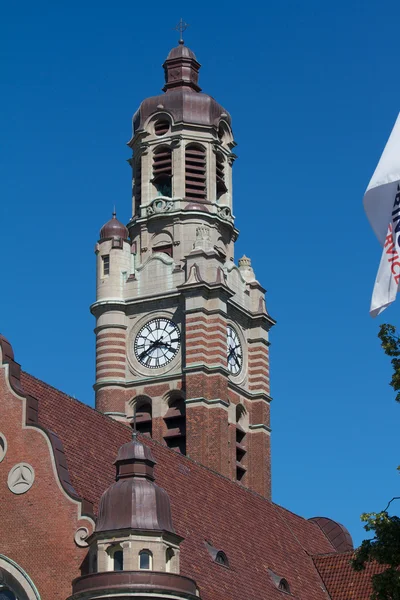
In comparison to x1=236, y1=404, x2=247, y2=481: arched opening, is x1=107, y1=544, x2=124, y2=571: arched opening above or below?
below

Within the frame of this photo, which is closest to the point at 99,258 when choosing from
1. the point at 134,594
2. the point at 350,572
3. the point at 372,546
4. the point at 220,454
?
the point at 220,454

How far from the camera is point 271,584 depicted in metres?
50.2

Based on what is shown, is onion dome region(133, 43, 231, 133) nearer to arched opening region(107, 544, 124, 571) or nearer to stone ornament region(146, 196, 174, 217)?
stone ornament region(146, 196, 174, 217)

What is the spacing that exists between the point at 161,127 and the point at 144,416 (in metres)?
16.0

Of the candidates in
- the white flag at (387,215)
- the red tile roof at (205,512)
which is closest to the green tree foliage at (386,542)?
the white flag at (387,215)

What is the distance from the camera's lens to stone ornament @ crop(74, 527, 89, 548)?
4038 cm

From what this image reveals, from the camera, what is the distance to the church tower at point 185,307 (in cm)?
6512

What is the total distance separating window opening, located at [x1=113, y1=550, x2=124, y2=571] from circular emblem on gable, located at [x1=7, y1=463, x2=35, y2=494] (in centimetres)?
404

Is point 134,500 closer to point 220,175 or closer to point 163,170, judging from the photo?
point 163,170

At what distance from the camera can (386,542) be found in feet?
107

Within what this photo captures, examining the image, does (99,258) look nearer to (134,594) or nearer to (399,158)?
(134,594)

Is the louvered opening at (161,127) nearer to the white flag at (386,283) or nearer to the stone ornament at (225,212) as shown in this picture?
the stone ornament at (225,212)

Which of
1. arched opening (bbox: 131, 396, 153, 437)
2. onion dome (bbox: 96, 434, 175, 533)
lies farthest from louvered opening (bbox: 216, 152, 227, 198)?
onion dome (bbox: 96, 434, 175, 533)

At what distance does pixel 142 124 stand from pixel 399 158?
47820 millimetres
